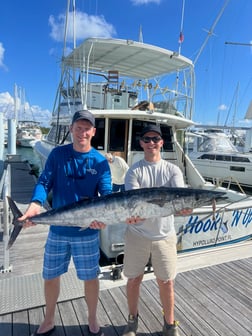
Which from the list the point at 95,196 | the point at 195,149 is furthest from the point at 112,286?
the point at 195,149

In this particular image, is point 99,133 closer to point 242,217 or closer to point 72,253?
point 242,217

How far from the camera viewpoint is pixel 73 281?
10.4 feet

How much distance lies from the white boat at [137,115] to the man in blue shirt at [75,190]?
239 cm

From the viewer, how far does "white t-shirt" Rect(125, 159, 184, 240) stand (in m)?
2.20

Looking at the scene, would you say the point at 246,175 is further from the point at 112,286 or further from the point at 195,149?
the point at 112,286

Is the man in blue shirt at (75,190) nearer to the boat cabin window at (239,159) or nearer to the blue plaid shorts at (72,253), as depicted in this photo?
the blue plaid shorts at (72,253)

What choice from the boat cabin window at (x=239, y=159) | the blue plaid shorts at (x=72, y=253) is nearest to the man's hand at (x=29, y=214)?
the blue plaid shorts at (x=72, y=253)

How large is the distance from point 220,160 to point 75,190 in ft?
50.4

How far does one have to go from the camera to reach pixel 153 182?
2.24m

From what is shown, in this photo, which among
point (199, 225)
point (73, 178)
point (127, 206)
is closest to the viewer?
point (127, 206)

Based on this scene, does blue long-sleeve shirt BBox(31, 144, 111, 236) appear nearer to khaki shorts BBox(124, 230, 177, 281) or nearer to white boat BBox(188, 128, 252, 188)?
khaki shorts BBox(124, 230, 177, 281)

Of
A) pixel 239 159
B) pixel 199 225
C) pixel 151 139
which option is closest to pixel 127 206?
pixel 151 139

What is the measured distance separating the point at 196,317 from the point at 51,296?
4.84 ft

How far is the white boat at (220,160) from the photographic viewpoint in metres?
14.9
